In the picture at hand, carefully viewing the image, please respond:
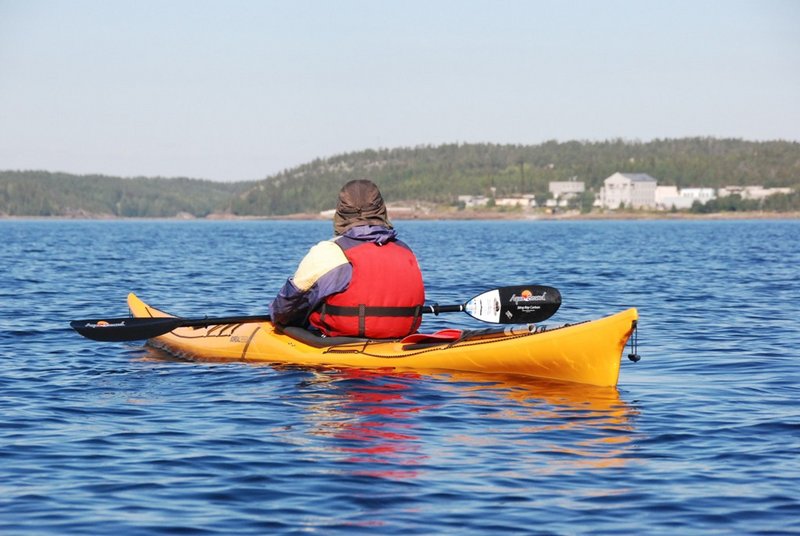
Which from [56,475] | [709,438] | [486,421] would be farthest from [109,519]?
[709,438]

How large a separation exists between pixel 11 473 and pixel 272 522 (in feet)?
6.47

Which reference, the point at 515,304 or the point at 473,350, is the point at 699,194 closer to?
Answer: the point at 515,304

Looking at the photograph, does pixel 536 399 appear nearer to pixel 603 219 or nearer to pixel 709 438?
pixel 709 438

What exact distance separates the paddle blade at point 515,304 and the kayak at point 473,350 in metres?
0.64

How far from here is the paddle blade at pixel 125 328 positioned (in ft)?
39.6

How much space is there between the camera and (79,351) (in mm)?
13195

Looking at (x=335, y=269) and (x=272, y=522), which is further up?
(x=335, y=269)

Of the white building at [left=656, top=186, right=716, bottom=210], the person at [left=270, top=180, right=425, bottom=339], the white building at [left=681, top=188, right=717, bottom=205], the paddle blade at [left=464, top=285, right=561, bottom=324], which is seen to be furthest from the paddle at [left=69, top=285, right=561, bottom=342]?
the white building at [left=681, top=188, right=717, bottom=205]

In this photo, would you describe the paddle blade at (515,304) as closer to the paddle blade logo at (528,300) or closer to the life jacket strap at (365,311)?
the paddle blade logo at (528,300)

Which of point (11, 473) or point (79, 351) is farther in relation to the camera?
point (79, 351)

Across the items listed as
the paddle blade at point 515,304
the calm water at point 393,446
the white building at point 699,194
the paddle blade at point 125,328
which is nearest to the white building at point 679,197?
the white building at point 699,194

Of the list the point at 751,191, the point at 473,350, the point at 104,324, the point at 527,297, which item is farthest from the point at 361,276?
the point at 751,191

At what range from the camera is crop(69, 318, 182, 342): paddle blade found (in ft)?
39.6

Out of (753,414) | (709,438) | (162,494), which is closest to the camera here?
(162,494)
